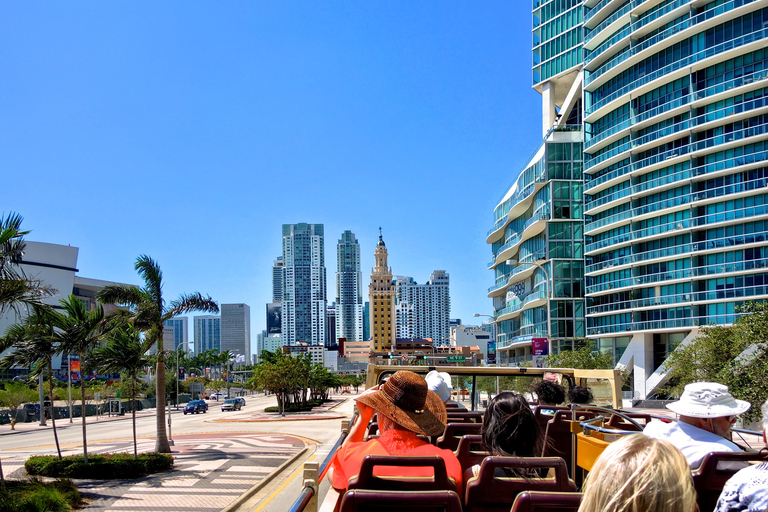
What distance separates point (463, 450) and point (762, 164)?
49.8 meters

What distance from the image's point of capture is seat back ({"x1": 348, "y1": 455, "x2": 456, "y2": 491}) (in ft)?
13.0

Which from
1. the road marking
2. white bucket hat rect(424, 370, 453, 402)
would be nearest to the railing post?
white bucket hat rect(424, 370, 453, 402)

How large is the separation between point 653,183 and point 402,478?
2205 inches

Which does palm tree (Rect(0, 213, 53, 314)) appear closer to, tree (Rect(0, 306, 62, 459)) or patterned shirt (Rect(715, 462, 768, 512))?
tree (Rect(0, 306, 62, 459))

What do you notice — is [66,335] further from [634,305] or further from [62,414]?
[62,414]

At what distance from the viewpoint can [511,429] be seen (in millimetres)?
4496

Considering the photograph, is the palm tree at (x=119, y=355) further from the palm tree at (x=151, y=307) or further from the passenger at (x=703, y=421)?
the passenger at (x=703, y=421)

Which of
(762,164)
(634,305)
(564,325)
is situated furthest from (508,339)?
(762,164)

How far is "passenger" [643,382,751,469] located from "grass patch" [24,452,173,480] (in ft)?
61.0

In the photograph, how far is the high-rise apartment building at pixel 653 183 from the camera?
48.3 m

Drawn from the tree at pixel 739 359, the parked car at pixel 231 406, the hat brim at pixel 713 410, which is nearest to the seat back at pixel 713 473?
the hat brim at pixel 713 410

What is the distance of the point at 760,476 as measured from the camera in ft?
9.43

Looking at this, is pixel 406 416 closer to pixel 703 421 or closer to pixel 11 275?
pixel 703 421

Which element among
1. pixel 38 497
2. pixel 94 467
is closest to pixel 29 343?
pixel 94 467
